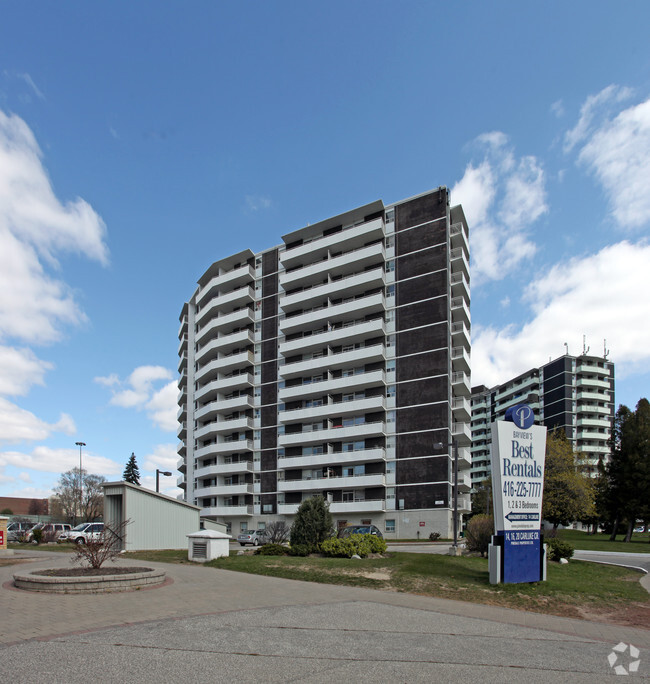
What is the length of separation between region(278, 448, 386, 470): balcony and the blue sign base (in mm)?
36881

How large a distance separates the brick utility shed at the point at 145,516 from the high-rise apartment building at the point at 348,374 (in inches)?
803

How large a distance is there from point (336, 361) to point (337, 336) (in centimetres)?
264

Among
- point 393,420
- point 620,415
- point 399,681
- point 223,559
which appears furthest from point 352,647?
point 620,415

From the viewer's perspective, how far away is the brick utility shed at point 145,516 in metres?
26.2

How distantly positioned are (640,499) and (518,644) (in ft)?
182

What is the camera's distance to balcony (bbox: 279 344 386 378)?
55.2 meters

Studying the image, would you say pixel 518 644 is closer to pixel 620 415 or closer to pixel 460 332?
pixel 460 332

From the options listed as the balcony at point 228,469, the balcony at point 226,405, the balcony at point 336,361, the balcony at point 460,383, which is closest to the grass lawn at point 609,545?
the balcony at point 460,383

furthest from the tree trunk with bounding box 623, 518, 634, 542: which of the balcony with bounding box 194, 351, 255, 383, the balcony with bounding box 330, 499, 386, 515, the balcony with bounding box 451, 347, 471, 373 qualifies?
the balcony with bounding box 194, 351, 255, 383

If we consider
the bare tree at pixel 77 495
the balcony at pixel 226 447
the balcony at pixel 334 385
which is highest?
the balcony at pixel 334 385

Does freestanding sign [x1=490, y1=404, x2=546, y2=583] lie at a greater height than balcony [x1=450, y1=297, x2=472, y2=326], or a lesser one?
lesser

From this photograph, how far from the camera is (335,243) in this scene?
60938 millimetres

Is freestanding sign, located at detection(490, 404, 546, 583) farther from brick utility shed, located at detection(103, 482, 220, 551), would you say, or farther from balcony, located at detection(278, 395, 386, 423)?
balcony, located at detection(278, 395, 386, 423)

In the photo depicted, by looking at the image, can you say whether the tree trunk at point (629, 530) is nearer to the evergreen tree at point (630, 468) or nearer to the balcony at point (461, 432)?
the evergreen tree at point (630, 468)
